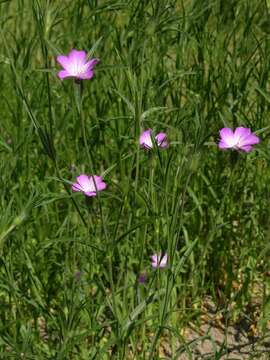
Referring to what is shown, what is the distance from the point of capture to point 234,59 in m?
1.98

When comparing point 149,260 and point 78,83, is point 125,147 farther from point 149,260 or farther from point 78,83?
point 78,83

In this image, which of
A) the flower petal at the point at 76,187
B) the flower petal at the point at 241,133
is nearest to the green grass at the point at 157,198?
the flower petal at the point at 241,133

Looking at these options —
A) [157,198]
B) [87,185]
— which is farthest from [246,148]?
[157,198]

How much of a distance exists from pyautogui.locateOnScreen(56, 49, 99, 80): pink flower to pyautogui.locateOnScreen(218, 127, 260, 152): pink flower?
12.0 inches

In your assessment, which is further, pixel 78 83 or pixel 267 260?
pixel 267 260

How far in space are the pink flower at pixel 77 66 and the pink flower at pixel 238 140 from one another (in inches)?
12.0

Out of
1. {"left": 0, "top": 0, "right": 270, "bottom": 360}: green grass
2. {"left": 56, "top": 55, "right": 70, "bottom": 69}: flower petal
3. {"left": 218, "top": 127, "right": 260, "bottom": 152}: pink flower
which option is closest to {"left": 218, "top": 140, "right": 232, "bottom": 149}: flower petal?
{"left": 218, "top": 127, "right": 260, "bottom": 152}: pink flower

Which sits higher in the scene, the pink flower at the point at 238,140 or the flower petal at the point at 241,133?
the flower petal at the point at 241,133

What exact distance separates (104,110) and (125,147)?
0.49 feet

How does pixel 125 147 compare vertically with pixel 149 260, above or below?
above

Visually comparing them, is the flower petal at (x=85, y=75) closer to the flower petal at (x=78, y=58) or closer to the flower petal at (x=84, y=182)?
the flower petal at (x=78, y=58)

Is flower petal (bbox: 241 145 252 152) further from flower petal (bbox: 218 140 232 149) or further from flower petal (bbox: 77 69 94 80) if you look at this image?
flower petal (bbox: 77 69 94 80)

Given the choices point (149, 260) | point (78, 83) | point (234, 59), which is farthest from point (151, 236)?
point (78, 83)

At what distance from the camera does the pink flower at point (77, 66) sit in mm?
1407
